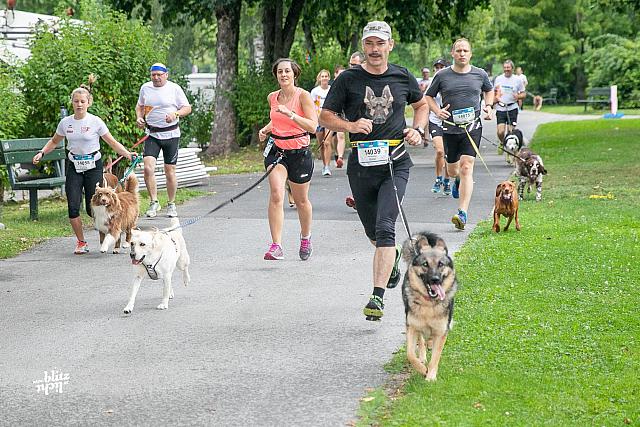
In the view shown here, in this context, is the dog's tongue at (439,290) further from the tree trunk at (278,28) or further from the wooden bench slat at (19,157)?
the tree trunk at (278,28)

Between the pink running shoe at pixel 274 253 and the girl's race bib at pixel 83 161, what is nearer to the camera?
the pink running shoe at pixel 274 253

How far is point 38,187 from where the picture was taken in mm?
14055

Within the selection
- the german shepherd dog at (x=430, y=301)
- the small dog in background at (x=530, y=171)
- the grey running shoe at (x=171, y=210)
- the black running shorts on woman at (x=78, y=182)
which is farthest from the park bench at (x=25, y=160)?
the german shepherd dog at (x=430, y=301)

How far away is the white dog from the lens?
8.07 metres

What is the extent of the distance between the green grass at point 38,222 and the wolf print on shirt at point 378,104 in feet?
17.7

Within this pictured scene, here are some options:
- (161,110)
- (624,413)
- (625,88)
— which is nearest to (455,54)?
(161,110)

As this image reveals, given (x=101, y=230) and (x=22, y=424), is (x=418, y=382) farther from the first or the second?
(x=101, y=230)

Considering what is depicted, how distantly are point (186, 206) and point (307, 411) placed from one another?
10.1m

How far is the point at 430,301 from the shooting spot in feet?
20.2

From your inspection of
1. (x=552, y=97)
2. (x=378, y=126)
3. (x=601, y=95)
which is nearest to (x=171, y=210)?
(x=378, y=126)

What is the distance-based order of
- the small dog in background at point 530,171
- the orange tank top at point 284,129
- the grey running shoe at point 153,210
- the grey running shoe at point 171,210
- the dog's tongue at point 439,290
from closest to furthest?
the dog's tongue at point 439,290
the orange tank top at point 284,129
the grey running shoe at point 171,210
the grey running shoe at point 153,210
the small dog in background at point 530,171

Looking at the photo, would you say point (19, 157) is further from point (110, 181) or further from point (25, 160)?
point (110, 181)

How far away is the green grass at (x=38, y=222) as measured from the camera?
12.1m

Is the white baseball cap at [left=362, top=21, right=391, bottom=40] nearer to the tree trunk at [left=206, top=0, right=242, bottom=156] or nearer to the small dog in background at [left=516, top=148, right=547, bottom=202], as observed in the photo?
the small dog in background at [left=516, top=148, right=547, bottom=202]
